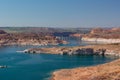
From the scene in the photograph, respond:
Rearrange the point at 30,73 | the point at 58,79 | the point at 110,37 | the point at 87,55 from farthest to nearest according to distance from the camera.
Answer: the point at 110,37 → the point at 87,55 → the point at 30,73 → the point at 58,79

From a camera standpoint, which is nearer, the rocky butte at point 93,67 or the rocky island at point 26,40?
the rocky butte at point 93,67

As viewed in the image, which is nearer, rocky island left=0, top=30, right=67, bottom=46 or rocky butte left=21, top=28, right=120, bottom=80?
rocky butte left=21, top=28, right=120, bottom=80

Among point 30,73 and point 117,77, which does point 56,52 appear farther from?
point 117,77

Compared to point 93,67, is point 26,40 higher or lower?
lower

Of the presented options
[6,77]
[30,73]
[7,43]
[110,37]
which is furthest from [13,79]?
[110,37]

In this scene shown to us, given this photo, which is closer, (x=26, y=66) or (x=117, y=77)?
(x=117, y=77)

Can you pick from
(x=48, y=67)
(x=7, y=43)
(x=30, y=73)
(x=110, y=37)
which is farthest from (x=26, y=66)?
(x=110, y=37)

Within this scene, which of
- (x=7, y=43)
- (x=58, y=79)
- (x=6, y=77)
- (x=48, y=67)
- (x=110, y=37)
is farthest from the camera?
(x=110, y=37)

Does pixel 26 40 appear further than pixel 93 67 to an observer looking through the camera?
Yes

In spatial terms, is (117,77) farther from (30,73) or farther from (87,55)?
(87,55)
